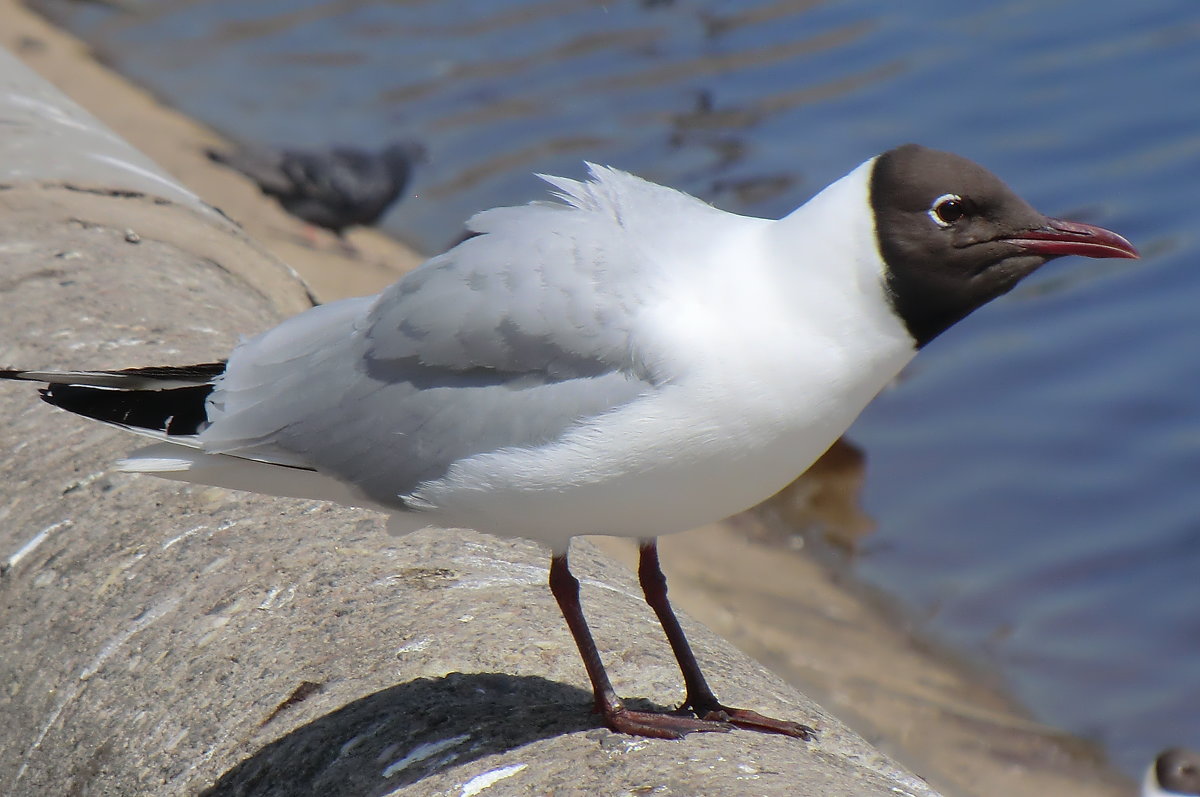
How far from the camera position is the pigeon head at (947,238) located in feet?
8.62

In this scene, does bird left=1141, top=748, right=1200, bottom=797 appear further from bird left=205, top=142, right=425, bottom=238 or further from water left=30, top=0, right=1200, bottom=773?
bird left=205, top=142, right=425, bottom=238

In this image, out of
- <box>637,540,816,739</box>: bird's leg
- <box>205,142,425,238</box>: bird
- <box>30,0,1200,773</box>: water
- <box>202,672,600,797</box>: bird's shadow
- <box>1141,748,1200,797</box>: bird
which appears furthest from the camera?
<box>205,142,425,238</box>: bird

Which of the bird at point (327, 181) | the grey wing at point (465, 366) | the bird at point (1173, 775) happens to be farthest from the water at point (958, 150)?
the grey wing at point (465, 366)

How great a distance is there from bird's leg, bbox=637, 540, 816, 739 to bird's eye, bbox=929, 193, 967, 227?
969 mm

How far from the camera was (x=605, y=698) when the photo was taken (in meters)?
2.93

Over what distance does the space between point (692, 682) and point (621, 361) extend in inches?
32.9

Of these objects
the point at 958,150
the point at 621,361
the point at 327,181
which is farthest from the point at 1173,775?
the point at 327,181

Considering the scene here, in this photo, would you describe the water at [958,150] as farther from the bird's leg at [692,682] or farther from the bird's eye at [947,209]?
the bird's eye at [947,209]

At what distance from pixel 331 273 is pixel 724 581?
3.71 meters

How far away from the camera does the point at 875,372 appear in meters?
2.68

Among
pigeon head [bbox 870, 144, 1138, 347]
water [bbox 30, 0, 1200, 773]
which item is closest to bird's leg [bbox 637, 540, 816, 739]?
pigeon head [bbox 870, 144, 1138, 347]

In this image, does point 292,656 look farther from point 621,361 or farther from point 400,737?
point 621,361

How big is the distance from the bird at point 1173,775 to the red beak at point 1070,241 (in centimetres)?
324

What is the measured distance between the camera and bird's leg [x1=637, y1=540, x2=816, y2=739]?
308 centimetres
